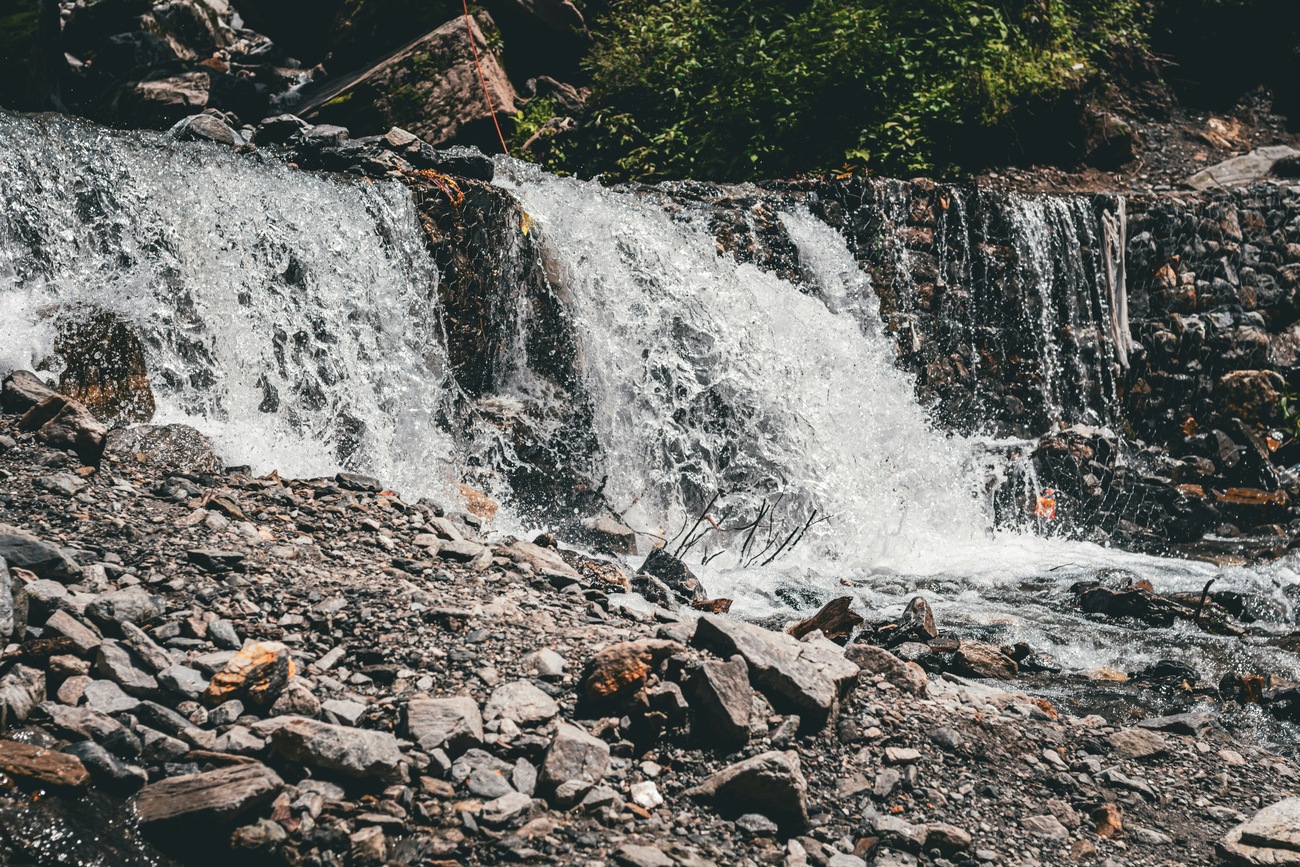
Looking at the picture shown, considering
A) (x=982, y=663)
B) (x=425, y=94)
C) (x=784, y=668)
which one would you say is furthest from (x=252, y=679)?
(x=425, y=94)

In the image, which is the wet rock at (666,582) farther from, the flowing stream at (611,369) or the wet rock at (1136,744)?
the wet rock at (1136,744)

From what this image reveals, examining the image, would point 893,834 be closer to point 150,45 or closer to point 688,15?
point 688,15

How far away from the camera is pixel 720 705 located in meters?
2.64

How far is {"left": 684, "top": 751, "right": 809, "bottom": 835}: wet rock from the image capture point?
2441 millimetres

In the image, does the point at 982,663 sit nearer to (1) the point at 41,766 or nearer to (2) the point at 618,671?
(2) the point at 618,671

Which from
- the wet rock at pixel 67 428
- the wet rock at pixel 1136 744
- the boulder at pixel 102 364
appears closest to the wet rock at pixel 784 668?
the wet rock at pixel 1136 744

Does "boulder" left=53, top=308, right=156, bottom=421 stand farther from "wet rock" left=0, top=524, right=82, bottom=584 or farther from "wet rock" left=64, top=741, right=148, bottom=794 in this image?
"wet rock" left=64, top=741, right=148, bottom=794

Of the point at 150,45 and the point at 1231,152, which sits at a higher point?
the point at 150,45

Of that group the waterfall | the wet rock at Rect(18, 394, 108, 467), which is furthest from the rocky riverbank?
the waterfall

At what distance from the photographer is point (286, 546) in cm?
362

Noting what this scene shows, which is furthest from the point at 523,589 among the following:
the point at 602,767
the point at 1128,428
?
the point at 1128,428

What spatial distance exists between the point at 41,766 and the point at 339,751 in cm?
60

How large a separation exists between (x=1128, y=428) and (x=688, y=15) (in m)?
6.83

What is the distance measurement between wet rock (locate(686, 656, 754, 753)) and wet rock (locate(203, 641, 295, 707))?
3.50 feet
